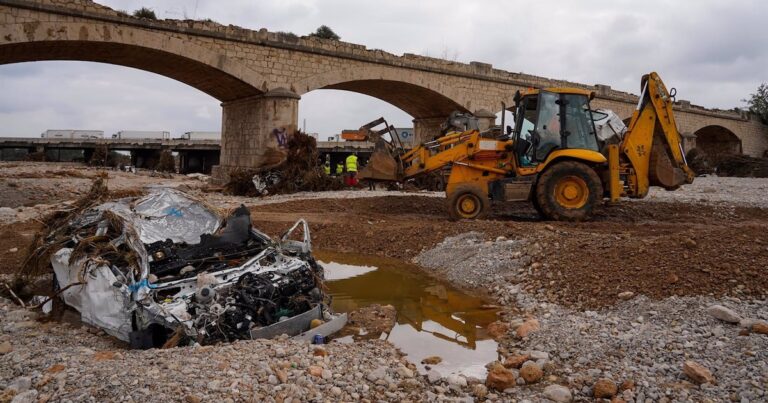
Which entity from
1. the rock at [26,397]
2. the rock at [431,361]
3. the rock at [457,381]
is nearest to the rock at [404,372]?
the rock at [457,381]

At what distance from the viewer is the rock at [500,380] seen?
3.92m

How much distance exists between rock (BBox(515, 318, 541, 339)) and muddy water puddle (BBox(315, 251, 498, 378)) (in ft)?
0.87

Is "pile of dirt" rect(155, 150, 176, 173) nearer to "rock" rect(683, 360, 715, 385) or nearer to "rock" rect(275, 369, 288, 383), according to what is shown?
"rock" rect(275, 369, 288, 383)

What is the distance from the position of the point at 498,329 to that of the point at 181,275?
3052mm

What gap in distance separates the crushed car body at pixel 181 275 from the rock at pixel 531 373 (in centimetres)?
178

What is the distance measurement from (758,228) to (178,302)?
22.2ft

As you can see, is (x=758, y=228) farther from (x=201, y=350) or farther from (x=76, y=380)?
(x=76, y=380)

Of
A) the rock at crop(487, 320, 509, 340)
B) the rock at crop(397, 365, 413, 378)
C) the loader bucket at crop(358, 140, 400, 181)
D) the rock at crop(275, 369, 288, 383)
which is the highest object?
the loader bucket at crop(358, 140, 400, 181)

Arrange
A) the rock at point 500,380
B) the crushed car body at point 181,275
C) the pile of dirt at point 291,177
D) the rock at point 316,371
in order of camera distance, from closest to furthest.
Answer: the rock at point 316,371 → the rock at point 500,380 → the crushed car body at point 181,275 → the pile of dirt at point 291,177

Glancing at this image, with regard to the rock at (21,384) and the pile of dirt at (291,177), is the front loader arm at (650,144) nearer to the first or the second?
the rock at (21,384)

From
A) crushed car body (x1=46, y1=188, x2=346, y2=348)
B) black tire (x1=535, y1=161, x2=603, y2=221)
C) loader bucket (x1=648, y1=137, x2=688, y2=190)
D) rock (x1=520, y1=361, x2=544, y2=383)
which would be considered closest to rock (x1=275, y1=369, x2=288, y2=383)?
crushed car body (x1=46, y1=188, x2=346, y2=348)

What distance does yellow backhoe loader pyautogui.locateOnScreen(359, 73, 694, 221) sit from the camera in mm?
10242

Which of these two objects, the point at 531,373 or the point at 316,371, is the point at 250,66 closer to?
the point at 316,371

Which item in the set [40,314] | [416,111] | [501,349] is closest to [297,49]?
[416,111]
